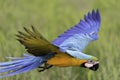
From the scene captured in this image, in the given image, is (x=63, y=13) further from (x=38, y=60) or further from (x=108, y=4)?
(x=38, y=60)

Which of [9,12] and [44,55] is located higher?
[9,12]

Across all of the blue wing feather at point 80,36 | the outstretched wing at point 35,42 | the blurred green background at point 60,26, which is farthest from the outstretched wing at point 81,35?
the outstretched wing at point 35,42

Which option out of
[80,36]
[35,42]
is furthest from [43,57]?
[80,36]

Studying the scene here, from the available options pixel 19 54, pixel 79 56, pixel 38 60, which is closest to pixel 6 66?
pixel 38 60

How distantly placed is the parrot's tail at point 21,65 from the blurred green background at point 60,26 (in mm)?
412

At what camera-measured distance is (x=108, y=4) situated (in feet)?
22.1

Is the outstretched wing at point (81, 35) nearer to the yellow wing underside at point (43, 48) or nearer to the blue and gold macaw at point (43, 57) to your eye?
the blue and gold macaw at point (43, 57)

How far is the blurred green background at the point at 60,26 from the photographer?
4.94 m

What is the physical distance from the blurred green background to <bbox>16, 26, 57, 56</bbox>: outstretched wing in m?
0.60

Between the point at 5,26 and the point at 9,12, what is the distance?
9.2 inches

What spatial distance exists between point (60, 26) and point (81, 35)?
6.14ft

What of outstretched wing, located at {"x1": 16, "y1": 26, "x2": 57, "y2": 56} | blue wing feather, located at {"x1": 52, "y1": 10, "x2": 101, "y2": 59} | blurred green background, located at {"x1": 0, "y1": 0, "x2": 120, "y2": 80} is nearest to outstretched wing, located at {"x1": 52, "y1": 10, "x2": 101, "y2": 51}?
blue wing feather, located at {"x1": 52, "y1": 10, "x2": 101, "y2": 59}

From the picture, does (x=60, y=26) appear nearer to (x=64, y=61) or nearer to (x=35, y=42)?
(x=64, y=61)

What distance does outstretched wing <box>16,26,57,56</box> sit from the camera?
392 cm
